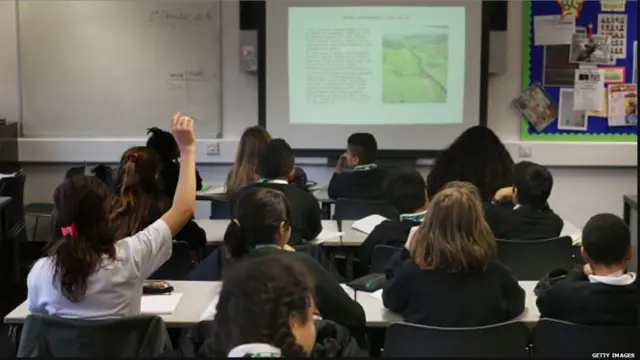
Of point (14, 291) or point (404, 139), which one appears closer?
point (14, 291)

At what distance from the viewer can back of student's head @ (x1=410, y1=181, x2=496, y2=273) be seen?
2.51 meters

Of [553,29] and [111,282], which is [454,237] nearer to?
[111,282]

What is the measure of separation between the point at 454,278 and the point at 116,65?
4.52 m

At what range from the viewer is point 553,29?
6.22 metres

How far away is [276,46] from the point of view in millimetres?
6215

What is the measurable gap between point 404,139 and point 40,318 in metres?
4.48

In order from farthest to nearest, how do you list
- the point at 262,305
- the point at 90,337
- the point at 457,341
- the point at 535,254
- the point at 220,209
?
the point at 220,209, the point at 535,254, the point at 457,341, the point at 90,337, the point at 262,305

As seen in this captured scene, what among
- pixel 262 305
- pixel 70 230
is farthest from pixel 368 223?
pixel 262 305

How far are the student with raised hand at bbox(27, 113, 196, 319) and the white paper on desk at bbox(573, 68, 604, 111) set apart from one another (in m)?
4.66

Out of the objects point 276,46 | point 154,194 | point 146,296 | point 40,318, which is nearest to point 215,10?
point 276,46

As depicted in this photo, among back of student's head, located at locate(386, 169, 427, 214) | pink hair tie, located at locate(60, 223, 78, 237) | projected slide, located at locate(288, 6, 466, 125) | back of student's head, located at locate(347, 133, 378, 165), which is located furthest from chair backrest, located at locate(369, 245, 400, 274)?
projected slide, located at locate(288, 6, 466, 125)

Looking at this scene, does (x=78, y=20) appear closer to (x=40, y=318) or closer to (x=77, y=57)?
(x=77, y=57)

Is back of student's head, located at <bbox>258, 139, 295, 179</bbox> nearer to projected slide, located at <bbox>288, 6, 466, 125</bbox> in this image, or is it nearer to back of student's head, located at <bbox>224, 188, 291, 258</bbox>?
back of student's head, located at <bbox>224, 188, 291, 258</bbox>

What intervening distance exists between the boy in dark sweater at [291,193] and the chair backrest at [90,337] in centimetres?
148
